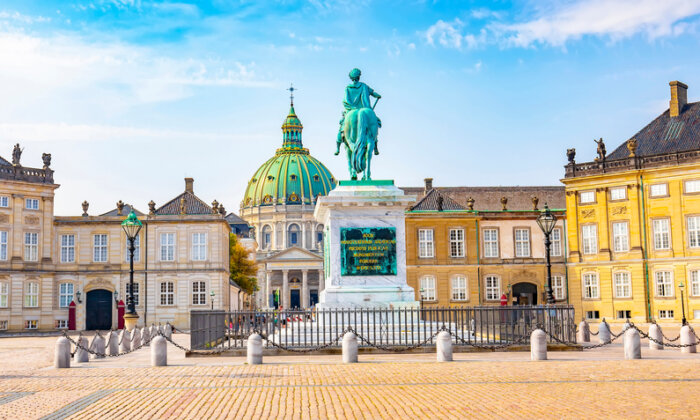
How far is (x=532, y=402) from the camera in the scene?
14.3 m

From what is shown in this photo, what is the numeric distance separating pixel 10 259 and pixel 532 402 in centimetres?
5103

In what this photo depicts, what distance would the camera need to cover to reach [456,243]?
62750 millimetres

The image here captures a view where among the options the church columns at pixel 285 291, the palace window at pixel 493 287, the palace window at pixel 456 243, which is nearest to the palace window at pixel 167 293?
the palace window at pixel 456 243

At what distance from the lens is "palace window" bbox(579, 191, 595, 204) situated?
187 feet

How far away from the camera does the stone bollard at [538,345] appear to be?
2242cm

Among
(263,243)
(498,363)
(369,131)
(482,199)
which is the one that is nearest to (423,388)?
(498,363)

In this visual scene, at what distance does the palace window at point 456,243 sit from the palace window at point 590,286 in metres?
9.31

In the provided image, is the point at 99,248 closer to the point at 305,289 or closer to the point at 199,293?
the point at 199,293

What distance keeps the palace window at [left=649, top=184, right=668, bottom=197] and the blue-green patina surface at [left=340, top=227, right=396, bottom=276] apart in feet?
105

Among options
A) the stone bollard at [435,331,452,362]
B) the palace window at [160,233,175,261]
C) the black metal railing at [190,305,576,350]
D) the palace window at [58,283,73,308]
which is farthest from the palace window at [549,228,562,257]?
the stone bollard at [435,331,452,362]

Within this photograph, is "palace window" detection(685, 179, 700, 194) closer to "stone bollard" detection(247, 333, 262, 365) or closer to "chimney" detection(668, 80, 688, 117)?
"chimney" detection(668, 80, 688, 117)

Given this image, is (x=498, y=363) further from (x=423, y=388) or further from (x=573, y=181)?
(x=573, y=181)

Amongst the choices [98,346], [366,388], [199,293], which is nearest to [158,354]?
[98,346]

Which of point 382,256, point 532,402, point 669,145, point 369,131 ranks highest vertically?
point 669,145
